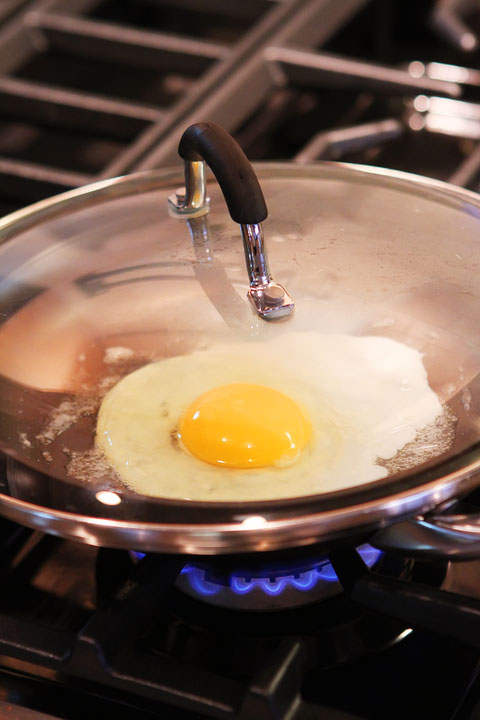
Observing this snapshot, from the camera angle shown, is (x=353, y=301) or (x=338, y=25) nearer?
(x=353, y=301)

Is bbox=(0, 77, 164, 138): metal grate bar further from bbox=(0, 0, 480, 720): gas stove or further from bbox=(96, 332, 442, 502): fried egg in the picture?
bbox=(96, 332, 442, 502): fried egg

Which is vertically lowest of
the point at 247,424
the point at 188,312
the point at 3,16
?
the point at 247,424

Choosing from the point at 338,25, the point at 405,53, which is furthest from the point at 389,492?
the point at 405,53

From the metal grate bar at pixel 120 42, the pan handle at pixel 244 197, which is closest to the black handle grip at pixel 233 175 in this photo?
the pan handle at pixel 244 197

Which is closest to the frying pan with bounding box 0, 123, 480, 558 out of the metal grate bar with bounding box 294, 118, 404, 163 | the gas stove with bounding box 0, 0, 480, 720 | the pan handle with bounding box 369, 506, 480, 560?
the pan handle with bounding box 369, 506, 480, 560

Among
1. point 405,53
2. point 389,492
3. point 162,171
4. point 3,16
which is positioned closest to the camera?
point 389,492

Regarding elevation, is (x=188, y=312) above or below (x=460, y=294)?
below

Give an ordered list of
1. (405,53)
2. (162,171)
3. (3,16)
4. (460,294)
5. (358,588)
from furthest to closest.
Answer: (405,53)
(3,16)
(162,171)
(460,294)
(358,588)

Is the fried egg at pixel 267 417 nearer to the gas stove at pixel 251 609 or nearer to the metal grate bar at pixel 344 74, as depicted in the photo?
the gas stove at pixel 251 609

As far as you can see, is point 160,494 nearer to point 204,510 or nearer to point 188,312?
point 204,510
